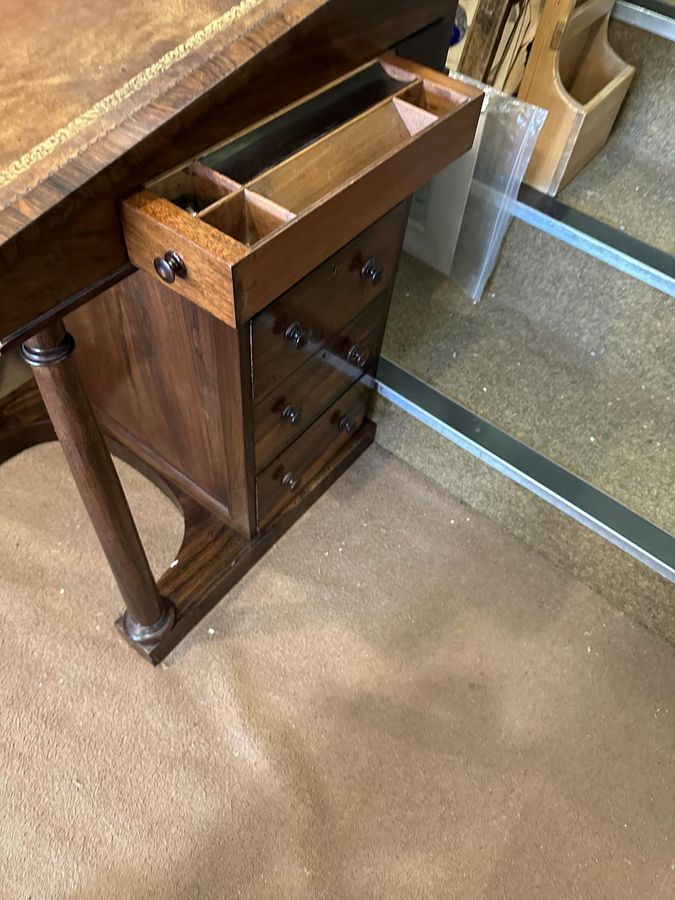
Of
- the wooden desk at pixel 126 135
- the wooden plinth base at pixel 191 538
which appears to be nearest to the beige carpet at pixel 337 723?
the wooden plinth base at pixel 191 538

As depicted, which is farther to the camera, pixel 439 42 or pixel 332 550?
pixel 332 550

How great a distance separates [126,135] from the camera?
0.61 m

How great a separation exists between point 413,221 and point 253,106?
0.75 m

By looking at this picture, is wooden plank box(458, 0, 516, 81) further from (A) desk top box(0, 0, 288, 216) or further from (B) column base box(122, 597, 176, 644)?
(B) column base box(122, 597, 176, 644)

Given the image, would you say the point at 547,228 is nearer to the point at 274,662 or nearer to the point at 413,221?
the point at 413,221

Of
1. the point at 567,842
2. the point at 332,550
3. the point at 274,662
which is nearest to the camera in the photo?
the point at 567,842

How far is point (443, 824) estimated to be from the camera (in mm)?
1067

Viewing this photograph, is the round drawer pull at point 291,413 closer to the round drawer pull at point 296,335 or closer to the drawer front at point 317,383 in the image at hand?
the drawer front at point 317,383

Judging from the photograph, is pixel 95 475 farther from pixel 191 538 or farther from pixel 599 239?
pixel 599 239

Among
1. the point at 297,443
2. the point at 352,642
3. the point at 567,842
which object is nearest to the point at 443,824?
the point at 567,842

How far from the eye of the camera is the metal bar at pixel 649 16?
1234mm

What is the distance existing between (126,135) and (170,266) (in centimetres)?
11

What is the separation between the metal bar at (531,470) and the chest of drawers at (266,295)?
78mm

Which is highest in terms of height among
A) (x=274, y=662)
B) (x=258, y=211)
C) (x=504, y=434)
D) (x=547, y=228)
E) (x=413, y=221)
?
(x=258, y=211)
